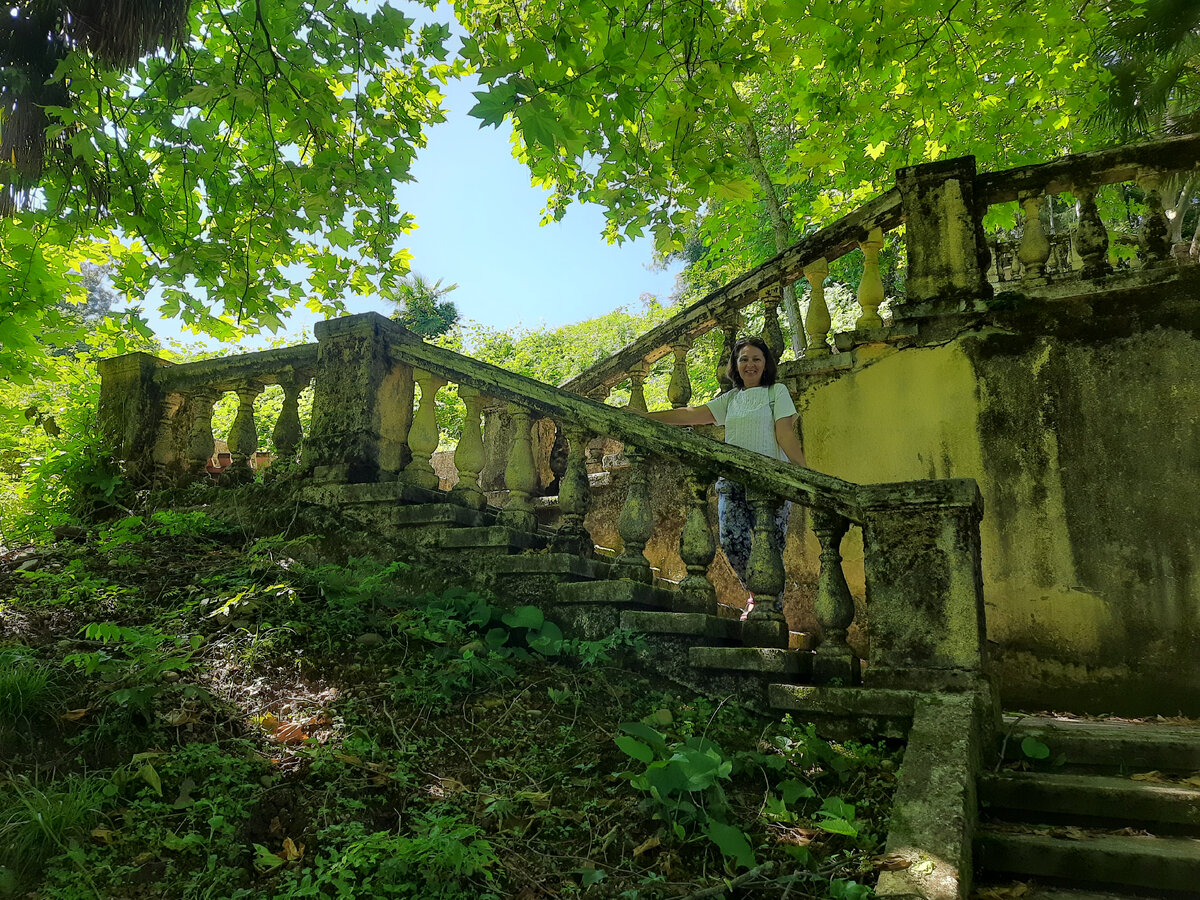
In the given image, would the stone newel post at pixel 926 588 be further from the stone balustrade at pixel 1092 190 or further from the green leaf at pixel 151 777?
the green leaf at pixel 151 777

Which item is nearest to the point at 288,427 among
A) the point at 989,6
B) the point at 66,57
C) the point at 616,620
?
the point at 66,57

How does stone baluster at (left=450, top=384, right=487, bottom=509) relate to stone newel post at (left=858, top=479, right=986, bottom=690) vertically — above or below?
above

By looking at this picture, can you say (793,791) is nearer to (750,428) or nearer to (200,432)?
(750,428)

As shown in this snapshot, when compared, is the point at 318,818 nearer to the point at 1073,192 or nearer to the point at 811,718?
the point at 811,718

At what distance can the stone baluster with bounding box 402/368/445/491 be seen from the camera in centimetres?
505

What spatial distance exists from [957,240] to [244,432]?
5192 millimetres

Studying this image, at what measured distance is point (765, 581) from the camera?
3953mm

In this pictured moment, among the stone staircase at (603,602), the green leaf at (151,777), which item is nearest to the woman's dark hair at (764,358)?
the stone staircase at (603,602)

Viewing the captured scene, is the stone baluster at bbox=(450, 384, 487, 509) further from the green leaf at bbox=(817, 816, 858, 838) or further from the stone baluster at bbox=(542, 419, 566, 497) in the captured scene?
the green leaf at bbox=(817, 816, 858, 838)

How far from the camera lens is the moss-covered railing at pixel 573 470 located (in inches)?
136

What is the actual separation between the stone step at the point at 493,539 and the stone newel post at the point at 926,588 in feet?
6.13

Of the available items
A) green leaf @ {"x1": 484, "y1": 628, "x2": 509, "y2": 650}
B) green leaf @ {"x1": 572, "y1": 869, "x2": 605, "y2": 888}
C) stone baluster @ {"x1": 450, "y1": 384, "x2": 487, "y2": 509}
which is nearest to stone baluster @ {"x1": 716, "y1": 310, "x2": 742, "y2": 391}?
stone baluster @ {"x1": 450, "y1": 384, "x2": 487, "y2": 509}

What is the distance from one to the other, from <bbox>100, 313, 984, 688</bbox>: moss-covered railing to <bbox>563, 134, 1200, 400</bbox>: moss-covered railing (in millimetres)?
1917

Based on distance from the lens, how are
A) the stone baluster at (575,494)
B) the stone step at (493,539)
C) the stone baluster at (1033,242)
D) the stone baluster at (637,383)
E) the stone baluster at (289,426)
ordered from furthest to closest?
the stone baluster at (637,383), the stone baluster at (289,426), the stone baluster at (1033,242), the stone baluster at (575,494), the stone step at (493,539)
